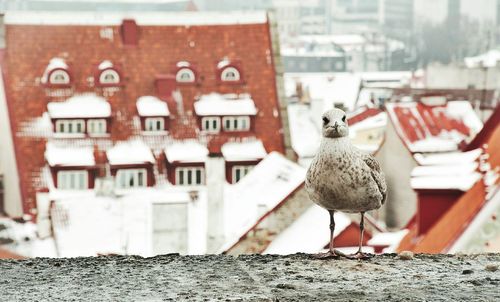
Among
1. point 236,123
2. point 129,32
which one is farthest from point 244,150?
point 129,32

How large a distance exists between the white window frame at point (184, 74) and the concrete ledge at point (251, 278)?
10.2m

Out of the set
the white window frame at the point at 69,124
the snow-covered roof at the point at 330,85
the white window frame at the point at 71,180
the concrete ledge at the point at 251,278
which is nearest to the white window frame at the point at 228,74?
the white window frame at the point at 69,124

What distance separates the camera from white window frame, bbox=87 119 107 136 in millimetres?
10648

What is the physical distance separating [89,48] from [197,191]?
3.04m

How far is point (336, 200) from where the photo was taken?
1.41 meters

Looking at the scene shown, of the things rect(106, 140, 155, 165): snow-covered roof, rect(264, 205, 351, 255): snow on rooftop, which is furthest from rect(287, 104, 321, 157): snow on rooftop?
rect(264, 205, 351, 255): snow on rooftop

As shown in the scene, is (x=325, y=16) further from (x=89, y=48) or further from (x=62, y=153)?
(x=62, y=153)

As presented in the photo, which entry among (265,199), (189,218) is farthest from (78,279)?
(189,218)

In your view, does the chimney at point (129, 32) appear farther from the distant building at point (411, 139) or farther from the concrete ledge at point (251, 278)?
the concrete ledge at point (251, 278)

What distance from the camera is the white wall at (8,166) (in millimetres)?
9836

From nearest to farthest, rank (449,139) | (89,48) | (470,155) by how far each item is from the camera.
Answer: (470,155) < (449,139) < (89,48)

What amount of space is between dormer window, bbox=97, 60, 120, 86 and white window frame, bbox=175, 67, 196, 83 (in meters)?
0.69

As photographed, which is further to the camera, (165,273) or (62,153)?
(62,153)

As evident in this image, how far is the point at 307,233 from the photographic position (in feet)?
17.3
